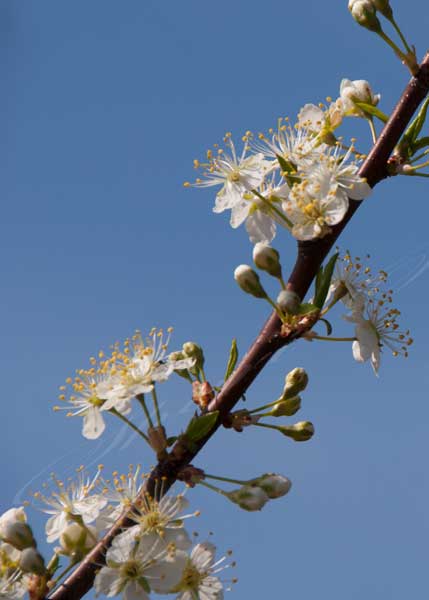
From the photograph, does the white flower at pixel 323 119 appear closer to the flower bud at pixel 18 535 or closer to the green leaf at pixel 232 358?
the green leaf at pixel 232 358

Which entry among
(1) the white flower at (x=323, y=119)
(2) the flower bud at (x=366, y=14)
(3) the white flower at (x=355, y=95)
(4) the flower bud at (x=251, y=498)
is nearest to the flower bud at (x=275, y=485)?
(4) the flower bud at (x=251, y=498)

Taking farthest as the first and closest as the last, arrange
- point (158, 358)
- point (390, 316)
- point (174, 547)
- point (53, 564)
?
point (390, 316) → point (158, 358) → point (53, 564) → point (174, 547)

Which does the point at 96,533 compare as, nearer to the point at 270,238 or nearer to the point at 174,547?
the point at 174,547

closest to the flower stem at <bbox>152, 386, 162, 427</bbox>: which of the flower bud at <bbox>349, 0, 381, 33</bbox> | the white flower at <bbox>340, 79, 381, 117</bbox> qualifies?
the white flower at <bbox>340, 79, 381, 117</bbox>

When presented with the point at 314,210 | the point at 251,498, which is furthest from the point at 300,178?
the point at 251,498

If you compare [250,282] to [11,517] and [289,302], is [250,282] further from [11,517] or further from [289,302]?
[11,517]

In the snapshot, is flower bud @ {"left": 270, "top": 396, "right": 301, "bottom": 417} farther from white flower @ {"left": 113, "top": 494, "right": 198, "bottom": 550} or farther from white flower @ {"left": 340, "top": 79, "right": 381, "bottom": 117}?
white flower @ {"left": 340, "top": 79, "right": 381, "bottom": 117}

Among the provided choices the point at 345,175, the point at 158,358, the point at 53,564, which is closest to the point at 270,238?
the point at 345,175
